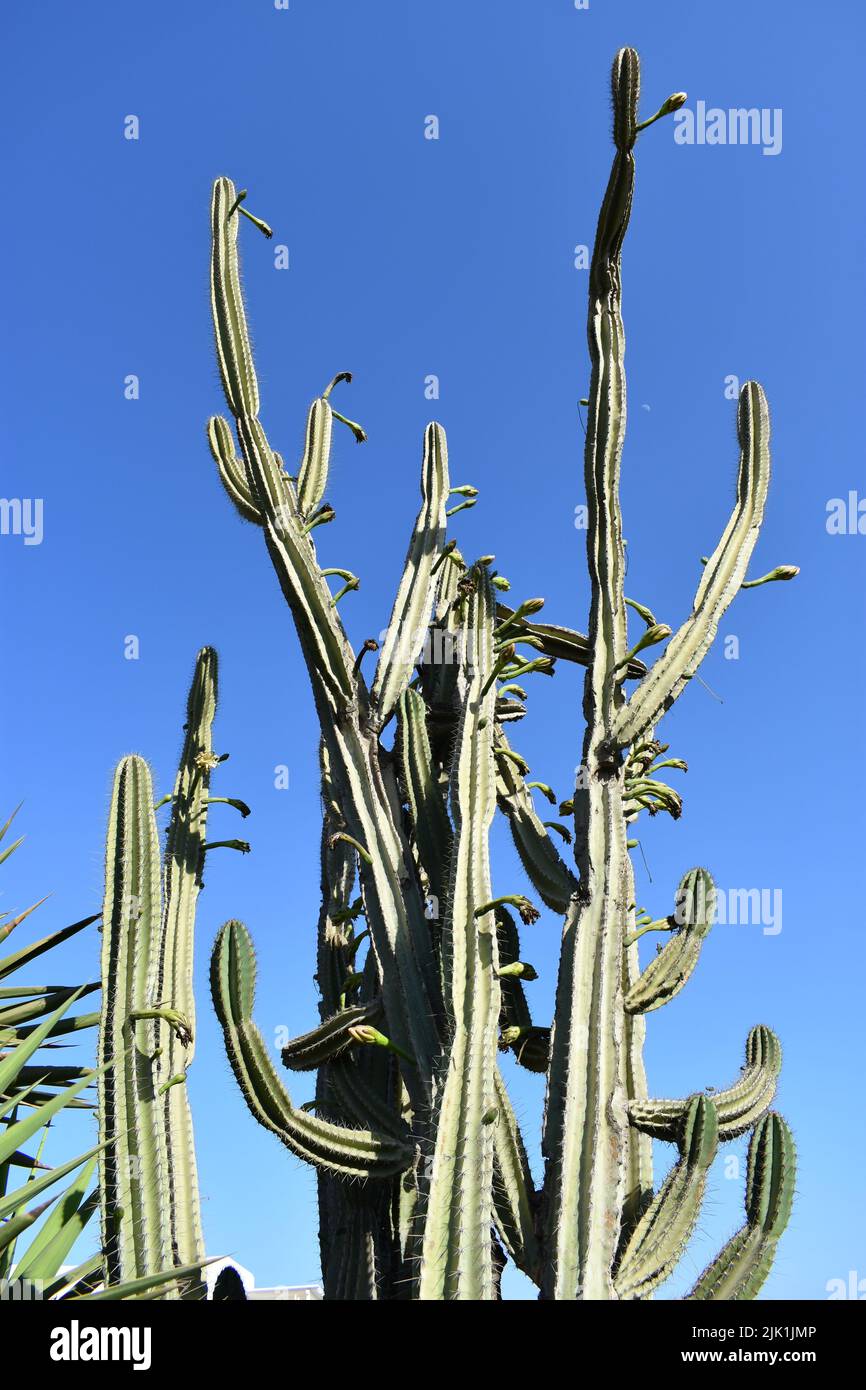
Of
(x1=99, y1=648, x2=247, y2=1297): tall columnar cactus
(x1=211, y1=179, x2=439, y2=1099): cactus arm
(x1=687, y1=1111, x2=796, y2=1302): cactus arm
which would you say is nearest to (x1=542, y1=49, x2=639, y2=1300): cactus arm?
(x1=687, y1=1111, x2=796, y2=1302): cactus arm

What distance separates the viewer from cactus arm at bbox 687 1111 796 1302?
142 inches

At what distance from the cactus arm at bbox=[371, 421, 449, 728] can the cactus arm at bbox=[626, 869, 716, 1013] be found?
139 cm

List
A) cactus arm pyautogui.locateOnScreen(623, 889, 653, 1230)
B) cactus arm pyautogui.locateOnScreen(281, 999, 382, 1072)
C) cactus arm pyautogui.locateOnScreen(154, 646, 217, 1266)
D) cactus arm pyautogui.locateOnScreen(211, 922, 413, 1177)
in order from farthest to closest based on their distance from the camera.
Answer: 1. cactus arm pyautogui.locateOnScreen(623, 889, 653, 1230)
2. cactus arm pyautogui.locateOnScreen(281, 999, 382, 1072)
3. cactus arm pyautogui.locateOnScreen(154, 646, 217, 1266)
4. cactus arm pyautogui.locateOnScreen(211, 922, 413, 1177)

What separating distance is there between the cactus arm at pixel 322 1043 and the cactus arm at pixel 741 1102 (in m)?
1.02

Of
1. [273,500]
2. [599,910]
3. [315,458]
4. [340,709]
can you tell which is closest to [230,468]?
[273,500]

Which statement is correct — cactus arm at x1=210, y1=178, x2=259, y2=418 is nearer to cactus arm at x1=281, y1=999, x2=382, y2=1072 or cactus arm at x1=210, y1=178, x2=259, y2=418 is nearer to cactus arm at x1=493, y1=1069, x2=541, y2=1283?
cactus arm at x1=281, y1=999, x2=382, y2=1072

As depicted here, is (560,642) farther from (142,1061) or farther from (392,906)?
(142,1061)

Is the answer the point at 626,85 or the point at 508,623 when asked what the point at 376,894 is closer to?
the point at 508,623

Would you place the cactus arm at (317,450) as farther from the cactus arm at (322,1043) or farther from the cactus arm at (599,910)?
the cactus arm at (322,1043)

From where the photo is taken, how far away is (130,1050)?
3453 mm

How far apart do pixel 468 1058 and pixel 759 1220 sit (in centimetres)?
112

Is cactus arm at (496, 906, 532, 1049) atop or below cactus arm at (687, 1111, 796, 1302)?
atop
